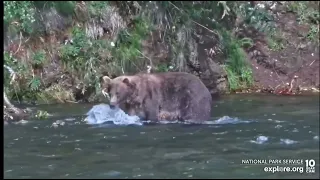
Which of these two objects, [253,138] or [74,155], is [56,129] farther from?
[253,138]

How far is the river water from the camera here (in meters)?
7.32

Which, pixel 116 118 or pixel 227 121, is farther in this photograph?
pixel 116 118

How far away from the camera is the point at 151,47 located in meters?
14.1

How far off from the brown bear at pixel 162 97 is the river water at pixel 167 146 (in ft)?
1.27

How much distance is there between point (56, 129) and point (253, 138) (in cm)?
263

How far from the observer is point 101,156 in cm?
807

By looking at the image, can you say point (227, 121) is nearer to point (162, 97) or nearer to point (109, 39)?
point (162, 97)

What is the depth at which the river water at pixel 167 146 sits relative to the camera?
24.0 feet

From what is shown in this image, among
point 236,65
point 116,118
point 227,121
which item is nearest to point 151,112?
point 116,118

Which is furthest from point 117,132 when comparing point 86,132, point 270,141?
point 270,141

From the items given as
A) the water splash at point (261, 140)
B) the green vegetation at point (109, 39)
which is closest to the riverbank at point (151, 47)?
the green vegetation at point (109, 39)

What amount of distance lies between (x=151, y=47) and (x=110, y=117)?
400 centimetres

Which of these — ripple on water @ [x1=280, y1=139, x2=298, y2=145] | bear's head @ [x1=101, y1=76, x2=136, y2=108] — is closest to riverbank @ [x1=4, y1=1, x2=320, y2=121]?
bear's head @ [x1=101, y1=76, x2=136, y2=108]

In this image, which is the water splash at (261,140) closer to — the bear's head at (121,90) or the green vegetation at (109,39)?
the bear's head at (121,90)
